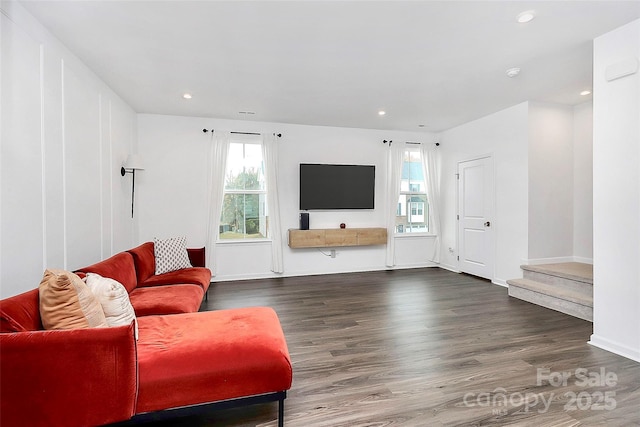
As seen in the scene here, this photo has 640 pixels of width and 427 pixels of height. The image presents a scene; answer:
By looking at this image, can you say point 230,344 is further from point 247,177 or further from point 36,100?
point 247,177

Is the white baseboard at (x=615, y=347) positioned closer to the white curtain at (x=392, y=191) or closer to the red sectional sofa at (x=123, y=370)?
the red sectional sofa at (x=123, y=370)

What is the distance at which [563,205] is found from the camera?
4.65 m

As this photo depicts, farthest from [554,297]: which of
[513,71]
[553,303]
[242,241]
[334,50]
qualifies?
[242,241]

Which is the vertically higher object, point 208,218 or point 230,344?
point 208,218

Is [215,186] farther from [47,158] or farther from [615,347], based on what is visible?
[615,347]

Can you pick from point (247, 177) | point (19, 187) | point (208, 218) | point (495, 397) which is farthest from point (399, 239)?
point (19, 187)

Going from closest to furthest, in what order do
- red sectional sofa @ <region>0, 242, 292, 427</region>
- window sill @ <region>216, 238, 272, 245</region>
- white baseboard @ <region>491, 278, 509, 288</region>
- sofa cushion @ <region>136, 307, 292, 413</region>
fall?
1. red sectional sofa @ <region>0, 242, 292, 427</region>
2. sofa cushion @ <region>136, 307, 292, 413</region>
3. white baseboard @ <region>491, 278, 509, 288</region>
4. window sill @ <region>216, 238, 272, 245</region>

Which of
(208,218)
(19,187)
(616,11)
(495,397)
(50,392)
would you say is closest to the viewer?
(50,392)

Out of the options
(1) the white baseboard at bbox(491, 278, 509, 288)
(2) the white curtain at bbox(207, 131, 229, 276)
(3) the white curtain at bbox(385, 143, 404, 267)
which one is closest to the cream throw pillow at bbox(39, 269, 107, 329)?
(2) the white curtain at bbox(207, 131, 229, 276)

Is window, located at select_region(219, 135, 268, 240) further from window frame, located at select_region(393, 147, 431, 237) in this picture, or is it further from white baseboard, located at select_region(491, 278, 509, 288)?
white baseboard, located at select_region(491, 278, 509, 288)

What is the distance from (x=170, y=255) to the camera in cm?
389

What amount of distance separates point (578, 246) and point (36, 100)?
6.56 meters

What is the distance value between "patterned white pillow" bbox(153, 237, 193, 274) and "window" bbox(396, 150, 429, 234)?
3945 millimetres

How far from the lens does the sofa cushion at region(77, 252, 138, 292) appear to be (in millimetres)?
2553
